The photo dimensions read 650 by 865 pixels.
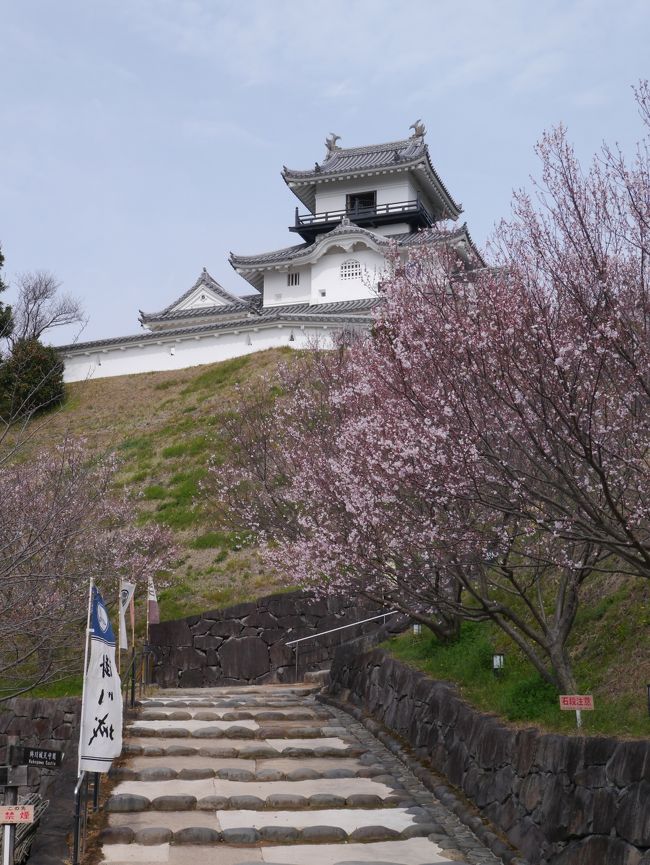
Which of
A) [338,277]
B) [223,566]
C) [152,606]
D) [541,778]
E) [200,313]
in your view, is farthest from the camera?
[200,313]

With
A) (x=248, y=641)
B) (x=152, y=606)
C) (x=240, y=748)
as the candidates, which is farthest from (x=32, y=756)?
(x=248, y=641)

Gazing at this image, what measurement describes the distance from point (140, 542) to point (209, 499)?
415 cm

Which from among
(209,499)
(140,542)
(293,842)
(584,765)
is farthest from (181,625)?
(584,765)

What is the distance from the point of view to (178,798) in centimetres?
1032

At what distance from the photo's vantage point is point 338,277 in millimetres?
46188

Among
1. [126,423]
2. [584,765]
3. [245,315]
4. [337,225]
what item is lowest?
[584,765]

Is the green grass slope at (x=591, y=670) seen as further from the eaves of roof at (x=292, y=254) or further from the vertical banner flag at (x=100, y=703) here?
the eaves of roof at (x=292, y=254)

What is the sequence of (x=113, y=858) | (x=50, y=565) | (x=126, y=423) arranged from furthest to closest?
1. (x=126, y=423)
2. (x=50, y=565)
3. (x=113, y=858)

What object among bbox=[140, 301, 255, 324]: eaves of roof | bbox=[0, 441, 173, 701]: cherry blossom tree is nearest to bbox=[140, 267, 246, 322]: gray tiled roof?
bbox=[140, 301, 255, 324]: eaves of roof

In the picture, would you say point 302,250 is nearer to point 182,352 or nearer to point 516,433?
point 182,352

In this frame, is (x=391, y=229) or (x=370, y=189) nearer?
(x=391, y=229)

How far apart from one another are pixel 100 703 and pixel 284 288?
40282mm

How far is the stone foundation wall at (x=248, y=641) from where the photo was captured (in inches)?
891

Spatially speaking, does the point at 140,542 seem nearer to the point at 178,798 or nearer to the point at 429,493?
the point at 178,798
